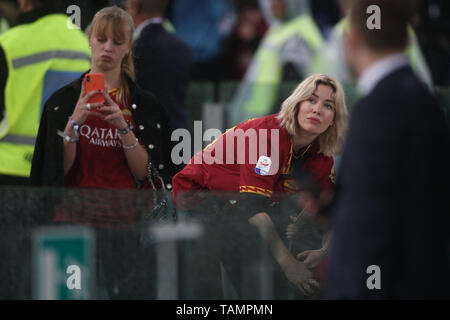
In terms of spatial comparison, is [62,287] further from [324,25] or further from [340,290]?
[324,25]

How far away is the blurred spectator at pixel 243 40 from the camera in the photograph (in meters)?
9.91

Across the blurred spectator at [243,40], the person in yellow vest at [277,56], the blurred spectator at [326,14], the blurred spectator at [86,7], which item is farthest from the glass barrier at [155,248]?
the blurred spectator at [243,40]

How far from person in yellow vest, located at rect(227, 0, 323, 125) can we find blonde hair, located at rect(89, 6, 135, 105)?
2.73 metres

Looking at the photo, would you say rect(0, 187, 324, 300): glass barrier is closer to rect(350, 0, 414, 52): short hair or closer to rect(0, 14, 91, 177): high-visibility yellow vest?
rect(0, 14, 91, 177): high-visibility yellow vest

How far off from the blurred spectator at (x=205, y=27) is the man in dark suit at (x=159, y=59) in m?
4.20

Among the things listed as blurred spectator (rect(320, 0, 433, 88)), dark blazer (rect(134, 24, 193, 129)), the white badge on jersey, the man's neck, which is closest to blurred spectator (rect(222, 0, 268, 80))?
blurred spectator (rect(320, 0, 433, 88))

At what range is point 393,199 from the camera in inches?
108

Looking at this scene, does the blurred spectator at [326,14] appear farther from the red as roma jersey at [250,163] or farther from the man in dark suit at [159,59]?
the red as roma jersey at [250,163]

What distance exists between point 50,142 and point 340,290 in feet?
6.59

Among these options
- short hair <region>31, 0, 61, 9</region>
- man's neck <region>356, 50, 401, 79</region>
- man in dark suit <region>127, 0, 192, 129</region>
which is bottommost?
man's neck <region>356, 50, 401, 79</region>

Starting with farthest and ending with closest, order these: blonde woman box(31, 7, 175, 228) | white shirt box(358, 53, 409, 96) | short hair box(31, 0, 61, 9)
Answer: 1. short hair box(31, 0, 61, 9)
2. blonde woman box(31, 7, 175, 228)
3. white shirt box(358, 53, 409, 96)

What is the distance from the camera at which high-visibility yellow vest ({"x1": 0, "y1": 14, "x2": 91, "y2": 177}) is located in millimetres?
4918

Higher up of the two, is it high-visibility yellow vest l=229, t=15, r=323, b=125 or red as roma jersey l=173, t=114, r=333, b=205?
high-visibility yellow vest l=229, t=15, r=323, b=125
